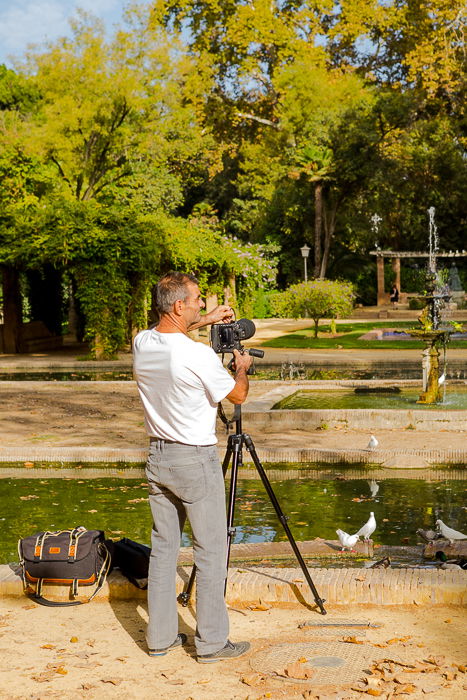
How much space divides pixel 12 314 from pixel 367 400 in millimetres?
16607

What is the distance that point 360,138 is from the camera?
4312cm

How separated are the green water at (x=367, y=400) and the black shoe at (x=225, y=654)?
30.0 ft

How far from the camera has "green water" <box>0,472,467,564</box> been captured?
7320mm

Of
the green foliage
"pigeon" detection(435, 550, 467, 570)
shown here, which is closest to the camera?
"pigeon" detection(435, 550, 467, 570)

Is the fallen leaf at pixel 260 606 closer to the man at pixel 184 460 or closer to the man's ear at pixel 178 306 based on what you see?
the man at pixel 184 460

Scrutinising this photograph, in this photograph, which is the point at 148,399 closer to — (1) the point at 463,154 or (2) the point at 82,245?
(2) the point at 82,245

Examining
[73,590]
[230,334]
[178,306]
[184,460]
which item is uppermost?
[178,306]

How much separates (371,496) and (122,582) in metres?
3.97

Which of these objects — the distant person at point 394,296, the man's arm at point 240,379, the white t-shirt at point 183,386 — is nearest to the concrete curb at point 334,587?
the white t-shirt at point 183,386

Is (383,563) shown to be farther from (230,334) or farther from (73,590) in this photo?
(230,334)

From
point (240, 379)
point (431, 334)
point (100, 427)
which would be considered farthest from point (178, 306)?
point (431, 334)

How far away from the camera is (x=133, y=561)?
5.12 metres

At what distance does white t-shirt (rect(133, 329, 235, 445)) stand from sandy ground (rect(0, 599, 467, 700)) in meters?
1.03

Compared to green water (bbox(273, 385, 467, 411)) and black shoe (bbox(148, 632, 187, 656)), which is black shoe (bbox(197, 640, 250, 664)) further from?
green water (bbox(273, 385, 467, 411))
